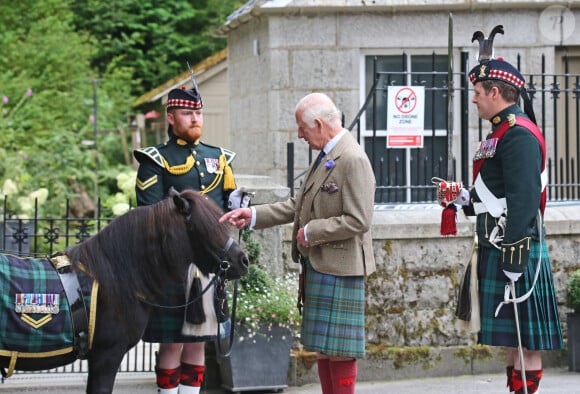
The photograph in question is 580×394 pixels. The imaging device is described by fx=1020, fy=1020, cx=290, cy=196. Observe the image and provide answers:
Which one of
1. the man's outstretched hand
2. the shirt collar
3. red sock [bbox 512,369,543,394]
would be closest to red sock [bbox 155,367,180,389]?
→ the man's outstretched hand

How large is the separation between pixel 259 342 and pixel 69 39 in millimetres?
13362

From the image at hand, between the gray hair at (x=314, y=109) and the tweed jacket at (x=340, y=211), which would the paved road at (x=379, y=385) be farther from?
the gray hair at (x=314, y=109)

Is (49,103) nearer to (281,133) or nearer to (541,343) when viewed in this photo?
(281,133)

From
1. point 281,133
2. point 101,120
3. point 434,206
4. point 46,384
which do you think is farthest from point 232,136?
point 101,120

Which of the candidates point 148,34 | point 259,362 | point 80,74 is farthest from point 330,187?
point 148,34

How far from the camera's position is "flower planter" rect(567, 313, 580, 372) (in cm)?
798

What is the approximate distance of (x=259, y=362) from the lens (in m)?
7.27

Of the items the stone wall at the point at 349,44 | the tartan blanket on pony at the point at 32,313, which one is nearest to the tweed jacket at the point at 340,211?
the tartan blanket on pony at the point at 32,313

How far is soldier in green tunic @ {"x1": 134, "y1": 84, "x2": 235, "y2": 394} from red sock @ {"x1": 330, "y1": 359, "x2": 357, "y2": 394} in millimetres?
738

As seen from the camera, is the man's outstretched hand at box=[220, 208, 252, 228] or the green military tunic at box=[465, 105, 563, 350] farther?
the man's outstretched hand at box=[220, 208, 252, 228]

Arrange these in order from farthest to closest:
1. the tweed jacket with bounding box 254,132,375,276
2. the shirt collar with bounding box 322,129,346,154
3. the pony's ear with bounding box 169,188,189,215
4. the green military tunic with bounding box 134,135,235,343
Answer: the green military tunic with bounding box 134,135,235,343
the shirt collar with bounding box 322,129,346,154
the tweed jacket with bounding box 254,132,375,276
the pony's ear with bounding box 169,188,189,215

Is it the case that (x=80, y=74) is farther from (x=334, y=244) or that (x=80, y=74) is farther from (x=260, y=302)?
(x=334, y=244)

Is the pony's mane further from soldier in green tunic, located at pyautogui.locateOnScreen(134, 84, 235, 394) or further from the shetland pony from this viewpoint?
soldier in green tunic, located at pyautogui.locateOnScreen(134, 84, 235, 394)

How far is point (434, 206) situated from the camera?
838 cm
